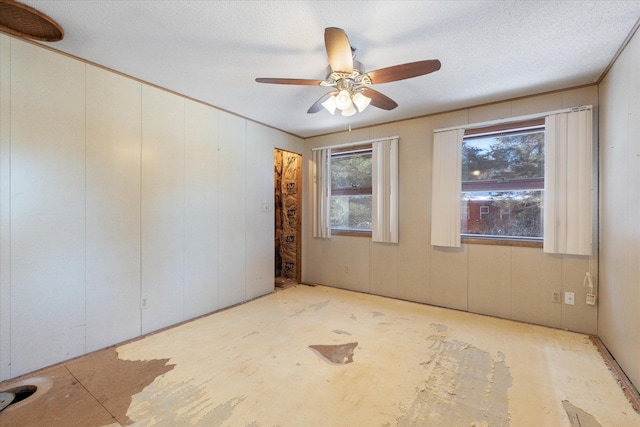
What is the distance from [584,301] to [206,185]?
4269 millimetres

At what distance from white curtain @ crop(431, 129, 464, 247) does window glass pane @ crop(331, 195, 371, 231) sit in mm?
1058

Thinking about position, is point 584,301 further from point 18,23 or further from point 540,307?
point 18,23

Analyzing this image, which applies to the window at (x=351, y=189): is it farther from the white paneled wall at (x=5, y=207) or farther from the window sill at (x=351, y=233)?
the white paneled wall at (x=5, y=207)

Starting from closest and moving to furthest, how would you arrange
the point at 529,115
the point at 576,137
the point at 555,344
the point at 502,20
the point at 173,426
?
the point at 173,426 → the point at 502,20 → the point at 555,344 → the point at 576,137 → the point at 529,115

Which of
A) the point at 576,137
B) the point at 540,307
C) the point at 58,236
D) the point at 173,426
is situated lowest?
the point at 173,426

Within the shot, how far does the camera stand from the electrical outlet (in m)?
2.95

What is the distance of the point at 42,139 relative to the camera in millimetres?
2248

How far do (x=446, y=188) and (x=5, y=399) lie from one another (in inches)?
171

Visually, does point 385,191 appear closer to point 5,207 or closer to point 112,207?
point 112,207

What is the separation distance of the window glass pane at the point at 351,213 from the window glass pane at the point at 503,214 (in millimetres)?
1378

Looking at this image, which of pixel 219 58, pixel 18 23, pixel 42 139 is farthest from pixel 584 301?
pixel 18 23

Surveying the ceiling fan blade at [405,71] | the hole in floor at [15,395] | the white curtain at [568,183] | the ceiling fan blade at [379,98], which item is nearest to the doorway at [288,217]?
the ceiling fan blade at [379,98]

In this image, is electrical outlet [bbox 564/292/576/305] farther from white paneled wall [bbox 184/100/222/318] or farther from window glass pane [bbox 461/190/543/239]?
white paneled wall [bbox 184/100/222/318]

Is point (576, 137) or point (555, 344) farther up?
point (576, 137)
